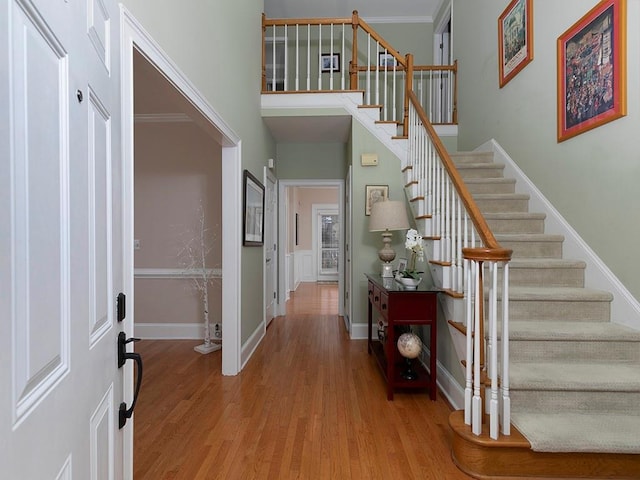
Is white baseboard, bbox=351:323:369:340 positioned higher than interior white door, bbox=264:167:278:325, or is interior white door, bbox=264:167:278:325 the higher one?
interior white door, bbox=264:167:278:325

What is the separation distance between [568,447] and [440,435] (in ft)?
2.25

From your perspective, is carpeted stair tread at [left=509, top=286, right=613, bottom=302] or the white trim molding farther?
the white trim molding

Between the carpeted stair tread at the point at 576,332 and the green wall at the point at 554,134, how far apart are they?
0.24m

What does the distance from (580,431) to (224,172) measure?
2913mm

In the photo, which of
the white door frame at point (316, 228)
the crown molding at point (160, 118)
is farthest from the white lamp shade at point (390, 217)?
the white door frame at point (316, 228)

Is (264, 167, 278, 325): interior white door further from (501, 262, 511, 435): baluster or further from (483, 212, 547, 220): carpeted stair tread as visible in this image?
(501, 262, 511, 435): baluster

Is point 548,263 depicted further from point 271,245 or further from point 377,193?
point 271,245

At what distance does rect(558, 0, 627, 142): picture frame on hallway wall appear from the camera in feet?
7.00

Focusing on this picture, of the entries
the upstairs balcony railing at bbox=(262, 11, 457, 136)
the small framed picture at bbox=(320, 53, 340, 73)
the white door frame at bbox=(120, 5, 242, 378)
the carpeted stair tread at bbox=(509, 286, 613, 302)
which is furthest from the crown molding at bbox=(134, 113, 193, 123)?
the carpeted stair tread at bbox=(509, 286, 613, 302)

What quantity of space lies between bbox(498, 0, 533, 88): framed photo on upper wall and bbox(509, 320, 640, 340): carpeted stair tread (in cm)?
235

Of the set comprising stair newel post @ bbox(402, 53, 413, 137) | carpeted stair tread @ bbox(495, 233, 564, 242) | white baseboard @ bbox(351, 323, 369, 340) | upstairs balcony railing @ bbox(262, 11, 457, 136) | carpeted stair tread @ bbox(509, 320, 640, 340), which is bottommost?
white baseboard @ bbox(351, 323, 369, 340)

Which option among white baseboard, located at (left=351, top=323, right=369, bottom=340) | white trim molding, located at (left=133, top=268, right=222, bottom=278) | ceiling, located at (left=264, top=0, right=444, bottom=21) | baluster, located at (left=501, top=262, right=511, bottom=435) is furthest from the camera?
ceiling, located at (left=264, top=0, right=444, bottom=21)

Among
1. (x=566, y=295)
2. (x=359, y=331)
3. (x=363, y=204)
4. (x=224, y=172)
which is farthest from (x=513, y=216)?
(x=224, y=172)

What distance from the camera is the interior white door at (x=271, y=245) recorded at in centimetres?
459
